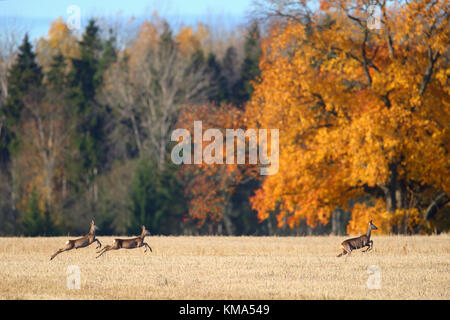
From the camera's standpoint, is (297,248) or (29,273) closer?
(29,273)

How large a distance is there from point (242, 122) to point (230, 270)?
30.6 metres

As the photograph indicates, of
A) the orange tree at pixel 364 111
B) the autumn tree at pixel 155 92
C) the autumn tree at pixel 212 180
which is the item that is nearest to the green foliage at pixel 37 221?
the autumn tree at pixel 212 180

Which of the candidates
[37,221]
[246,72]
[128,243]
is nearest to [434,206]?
[128,243]

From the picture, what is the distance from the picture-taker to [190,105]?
55281 millimetres

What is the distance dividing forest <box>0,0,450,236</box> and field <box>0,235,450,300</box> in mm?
10112

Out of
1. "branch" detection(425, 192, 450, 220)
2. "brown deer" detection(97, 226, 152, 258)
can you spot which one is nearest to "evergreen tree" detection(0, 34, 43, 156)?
"branch" detection(425, 192, 450, 220)

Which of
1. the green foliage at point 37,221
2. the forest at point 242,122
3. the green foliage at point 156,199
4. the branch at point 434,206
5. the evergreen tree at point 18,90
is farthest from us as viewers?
the evergreen tree at point 18,90

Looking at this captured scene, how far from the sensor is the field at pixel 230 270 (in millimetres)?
13130

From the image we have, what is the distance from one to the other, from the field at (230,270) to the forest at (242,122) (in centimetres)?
1011

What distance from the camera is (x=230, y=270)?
51.8ft

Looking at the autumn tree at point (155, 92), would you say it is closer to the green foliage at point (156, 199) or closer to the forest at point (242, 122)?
the forest at point (242, 122)

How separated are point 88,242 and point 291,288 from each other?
4002mm

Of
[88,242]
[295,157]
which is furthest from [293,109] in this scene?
[88,242]

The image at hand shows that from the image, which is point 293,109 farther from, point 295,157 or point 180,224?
point 180,224
